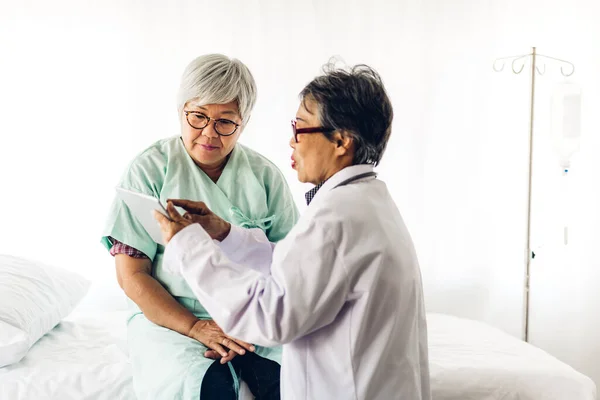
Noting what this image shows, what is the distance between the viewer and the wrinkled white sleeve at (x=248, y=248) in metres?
1.69

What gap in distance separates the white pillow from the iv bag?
1.85 meters

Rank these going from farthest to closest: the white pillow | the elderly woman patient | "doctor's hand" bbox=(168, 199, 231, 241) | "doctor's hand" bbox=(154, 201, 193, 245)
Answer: the white pillow, the elderly woman patient, "doctor's hand" bbox=(168, 199, 231, 241), "doctor's hand" bbox=(154, 201, 193, 245)

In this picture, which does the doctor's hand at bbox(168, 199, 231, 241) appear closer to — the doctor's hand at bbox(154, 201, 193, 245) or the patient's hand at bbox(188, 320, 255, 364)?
the doctor's hand at bbox(154, 201, 193, 245)

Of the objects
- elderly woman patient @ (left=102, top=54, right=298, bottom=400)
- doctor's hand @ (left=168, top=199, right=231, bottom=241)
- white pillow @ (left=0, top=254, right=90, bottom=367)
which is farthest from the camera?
white pillow @ (left=0, top=254, right=90, bottom=367)

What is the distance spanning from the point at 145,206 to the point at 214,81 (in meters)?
0.45

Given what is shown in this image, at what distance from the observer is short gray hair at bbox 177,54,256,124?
1.84m

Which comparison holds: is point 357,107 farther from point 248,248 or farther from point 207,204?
point 207,204

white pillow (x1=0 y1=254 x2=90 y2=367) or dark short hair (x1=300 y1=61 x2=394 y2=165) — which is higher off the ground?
dark short hair (x1=300 y1=61 x2=394 y2=165)

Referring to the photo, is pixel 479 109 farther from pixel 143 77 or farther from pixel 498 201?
pixel 143 77

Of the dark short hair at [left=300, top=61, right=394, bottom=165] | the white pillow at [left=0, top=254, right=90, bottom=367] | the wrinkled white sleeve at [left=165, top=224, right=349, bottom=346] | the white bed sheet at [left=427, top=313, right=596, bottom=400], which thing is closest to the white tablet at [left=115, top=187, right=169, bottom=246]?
the wrinkled white sleeve at [left=165, top=224, right=349, bottom=346]

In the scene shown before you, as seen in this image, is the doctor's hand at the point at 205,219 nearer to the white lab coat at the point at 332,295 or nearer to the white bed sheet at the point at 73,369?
the white lab coat at the point at 332,295

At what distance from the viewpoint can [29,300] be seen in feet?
7.31

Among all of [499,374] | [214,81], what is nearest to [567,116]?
[499,374]

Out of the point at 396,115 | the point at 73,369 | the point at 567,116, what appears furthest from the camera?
the point at 396,115
